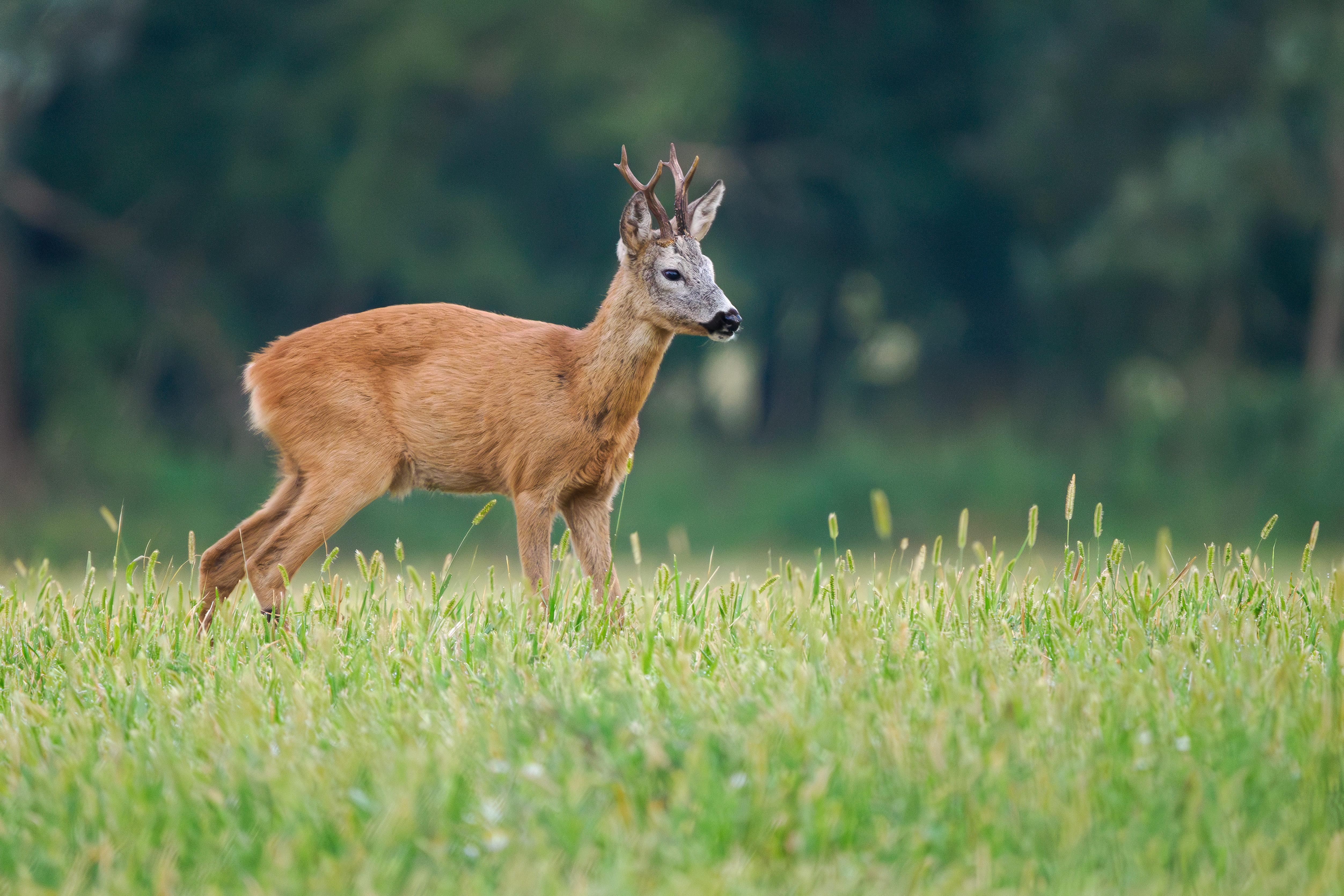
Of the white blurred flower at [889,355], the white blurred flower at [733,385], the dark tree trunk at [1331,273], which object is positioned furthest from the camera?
the white blurred flower at [733,385]

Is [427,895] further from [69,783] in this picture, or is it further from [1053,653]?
[1053,653]

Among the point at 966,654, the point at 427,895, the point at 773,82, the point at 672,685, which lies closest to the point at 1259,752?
the point at 966,654

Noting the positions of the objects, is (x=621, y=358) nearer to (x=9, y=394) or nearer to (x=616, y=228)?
(x=616, y=228)

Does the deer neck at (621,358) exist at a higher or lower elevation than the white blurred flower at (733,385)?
higher

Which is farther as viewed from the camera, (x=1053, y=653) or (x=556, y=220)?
(x=556, y=220)

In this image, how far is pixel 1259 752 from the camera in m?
3.88

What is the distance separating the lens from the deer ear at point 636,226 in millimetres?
6789

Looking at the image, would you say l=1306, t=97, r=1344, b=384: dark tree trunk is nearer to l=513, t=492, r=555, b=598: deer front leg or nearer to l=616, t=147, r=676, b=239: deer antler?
l=616, t=147, r=676, b=239: deer antler

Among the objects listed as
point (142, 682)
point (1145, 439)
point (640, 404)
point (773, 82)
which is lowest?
point (1145, 439)

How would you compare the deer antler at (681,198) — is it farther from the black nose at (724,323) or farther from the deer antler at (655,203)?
the black nose at (724,323)

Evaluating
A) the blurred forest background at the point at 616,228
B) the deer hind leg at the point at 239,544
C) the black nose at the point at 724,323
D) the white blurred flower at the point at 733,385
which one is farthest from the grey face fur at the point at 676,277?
the white blurred flower at the point at 733,385

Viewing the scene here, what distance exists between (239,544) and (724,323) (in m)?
2.28

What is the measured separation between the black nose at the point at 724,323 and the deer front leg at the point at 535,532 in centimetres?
98

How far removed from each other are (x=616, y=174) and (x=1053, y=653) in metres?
17.0
